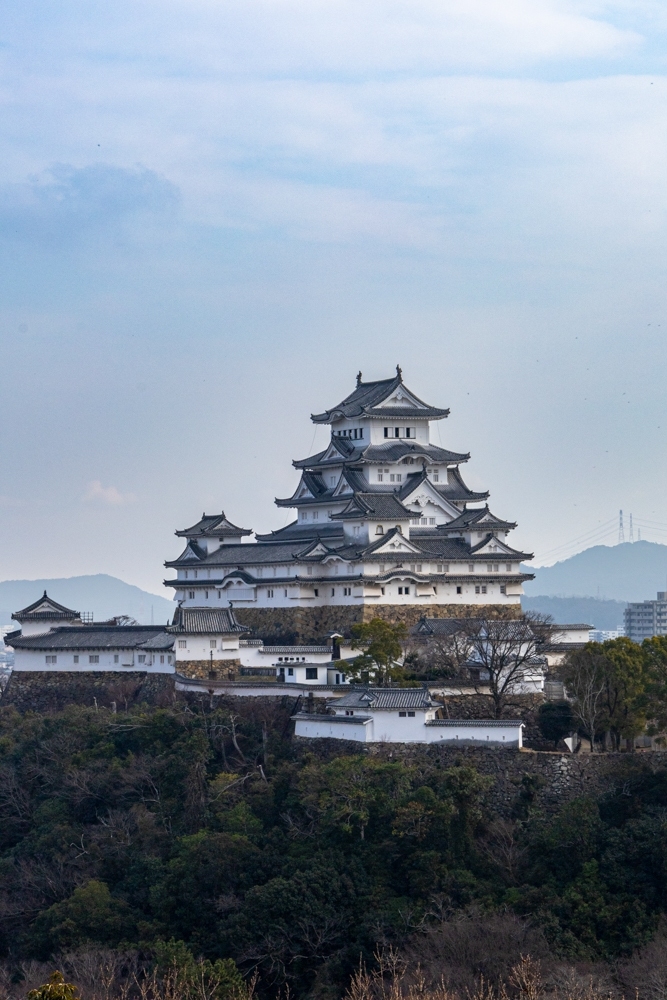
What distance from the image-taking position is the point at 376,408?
49.9 metres

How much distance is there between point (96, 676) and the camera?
4806 cm

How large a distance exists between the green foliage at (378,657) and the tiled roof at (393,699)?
6.33 feet

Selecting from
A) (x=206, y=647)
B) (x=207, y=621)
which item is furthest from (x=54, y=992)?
(x=207, y=621)

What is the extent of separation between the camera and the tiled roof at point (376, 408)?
49.8 m

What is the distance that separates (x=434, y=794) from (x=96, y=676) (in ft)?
54.9

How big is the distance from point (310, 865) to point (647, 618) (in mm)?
101627

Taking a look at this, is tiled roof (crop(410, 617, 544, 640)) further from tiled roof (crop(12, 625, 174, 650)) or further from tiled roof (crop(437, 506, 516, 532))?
tiled roof (crop(12, 625, 174, 650))

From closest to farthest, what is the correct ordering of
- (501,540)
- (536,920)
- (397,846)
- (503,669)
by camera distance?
(536,920) → (397,846) → (503,669) → (501,540)

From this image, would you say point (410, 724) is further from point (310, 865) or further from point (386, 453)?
point (386, 453)

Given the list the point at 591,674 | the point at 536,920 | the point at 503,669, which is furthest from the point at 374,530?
the point at 536,920

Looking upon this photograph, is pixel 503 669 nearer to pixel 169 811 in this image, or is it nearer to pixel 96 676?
pixel 169 811

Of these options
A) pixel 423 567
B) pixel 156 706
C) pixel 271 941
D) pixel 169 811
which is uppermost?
pixel 423 567

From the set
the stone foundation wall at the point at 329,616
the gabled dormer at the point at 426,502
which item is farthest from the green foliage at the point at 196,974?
the gabled dormer at the point at 426,502

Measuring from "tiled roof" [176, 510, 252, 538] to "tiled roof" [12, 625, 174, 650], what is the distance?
12.7ft
